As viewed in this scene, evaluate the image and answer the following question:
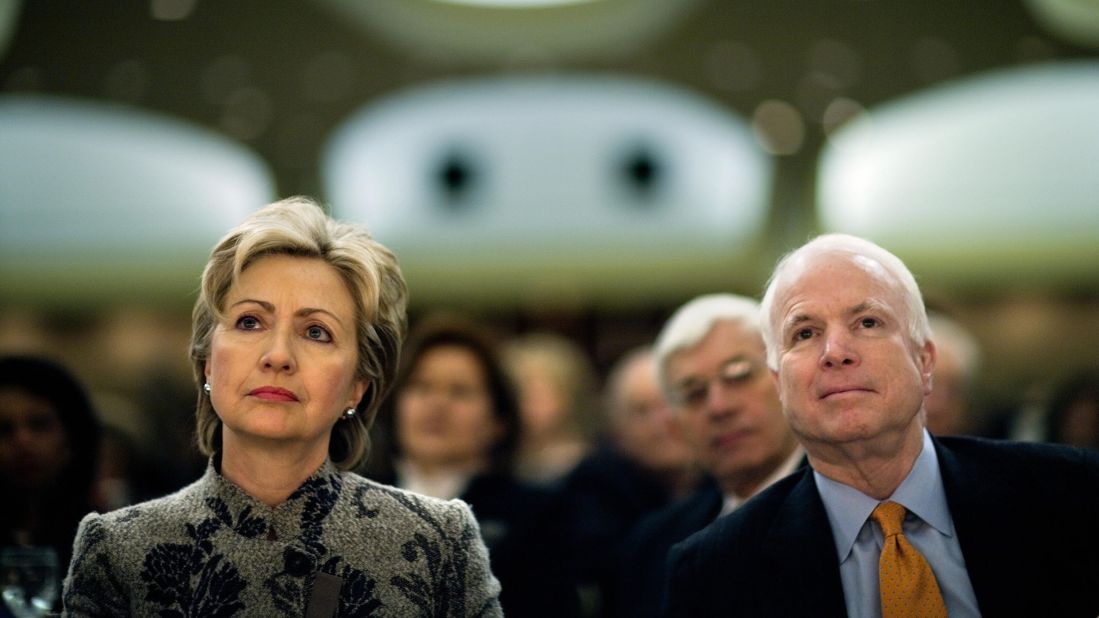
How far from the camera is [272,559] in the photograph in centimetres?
189

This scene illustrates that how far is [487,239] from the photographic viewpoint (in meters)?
15.2

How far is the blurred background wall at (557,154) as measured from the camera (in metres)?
10.5

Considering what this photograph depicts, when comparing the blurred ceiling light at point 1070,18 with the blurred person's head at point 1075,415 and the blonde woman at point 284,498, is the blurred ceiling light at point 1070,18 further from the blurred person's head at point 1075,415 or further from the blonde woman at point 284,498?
the blonde woman at point 284,498

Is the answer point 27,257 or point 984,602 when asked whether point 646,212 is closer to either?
point 27,257

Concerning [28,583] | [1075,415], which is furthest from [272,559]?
[1075,415]

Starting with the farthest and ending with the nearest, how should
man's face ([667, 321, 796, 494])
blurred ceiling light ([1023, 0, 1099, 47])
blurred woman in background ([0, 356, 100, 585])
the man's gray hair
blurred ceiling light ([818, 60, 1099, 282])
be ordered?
blurred ceiling light ([818, 60, 1099, 282]), blurred ceiling light ([1023, 0, 1099, 47]), man's face ([667, 321, 796, 494]), blurred woman in background ([0, 356, 100, 585]), the man's gray hair

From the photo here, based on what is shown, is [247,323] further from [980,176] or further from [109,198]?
[109,198]

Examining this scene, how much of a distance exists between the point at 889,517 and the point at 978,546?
0.17 meters

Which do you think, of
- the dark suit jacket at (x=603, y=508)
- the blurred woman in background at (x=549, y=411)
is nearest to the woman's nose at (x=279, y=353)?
the dark suit jacket at (x=603, y=508)

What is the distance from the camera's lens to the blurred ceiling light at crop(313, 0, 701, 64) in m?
10.1

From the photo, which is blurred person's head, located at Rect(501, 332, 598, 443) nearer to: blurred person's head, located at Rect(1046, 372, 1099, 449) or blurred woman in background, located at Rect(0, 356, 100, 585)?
blurred person's head, located at Rect(1046, 372, 1099, 449)

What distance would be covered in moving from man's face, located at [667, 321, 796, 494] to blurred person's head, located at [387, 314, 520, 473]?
789 mm

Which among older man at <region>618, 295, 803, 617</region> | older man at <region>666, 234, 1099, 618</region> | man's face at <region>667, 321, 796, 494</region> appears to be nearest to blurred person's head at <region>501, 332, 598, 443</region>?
older man at <region>618, 295, 803, 617</region>

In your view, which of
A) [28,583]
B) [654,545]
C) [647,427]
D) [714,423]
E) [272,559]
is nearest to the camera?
[272,559]
